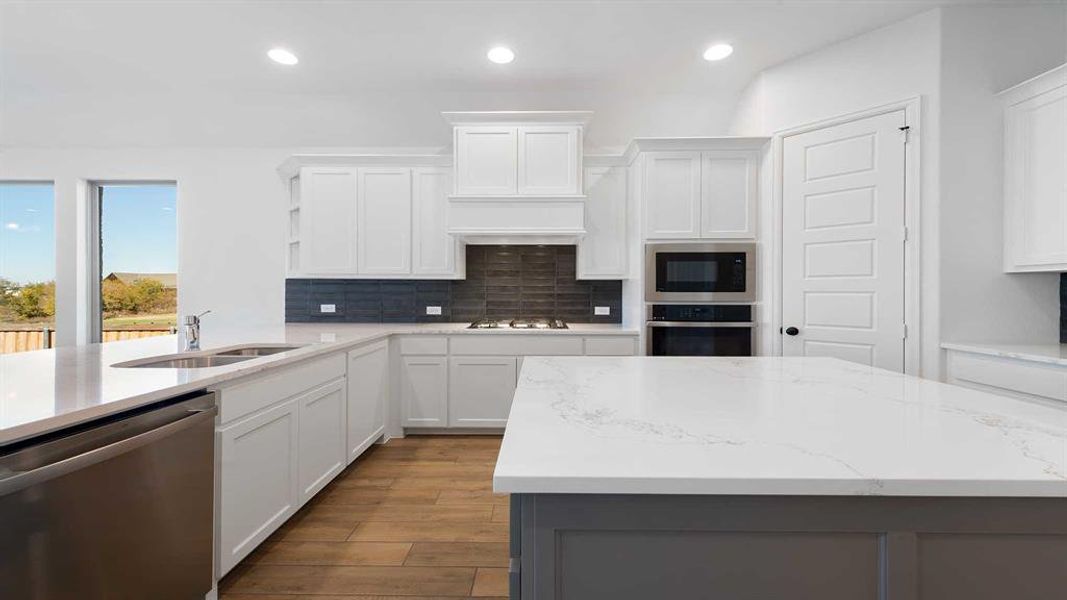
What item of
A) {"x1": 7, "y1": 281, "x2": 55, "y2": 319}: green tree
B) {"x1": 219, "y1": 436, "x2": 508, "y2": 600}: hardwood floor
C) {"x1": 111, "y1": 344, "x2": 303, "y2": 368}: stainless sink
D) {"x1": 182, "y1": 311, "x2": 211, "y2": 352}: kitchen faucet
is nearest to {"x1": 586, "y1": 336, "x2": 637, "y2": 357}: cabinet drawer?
{"x1": 219, "y1": 436, "x2": 508, "y2": 600}: hardwood floor

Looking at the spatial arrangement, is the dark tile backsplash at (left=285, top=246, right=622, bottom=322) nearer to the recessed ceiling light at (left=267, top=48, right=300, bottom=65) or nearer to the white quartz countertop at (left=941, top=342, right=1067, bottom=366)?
the recessed ceiling light at (left=267, top=48, right=300, bottom=65)

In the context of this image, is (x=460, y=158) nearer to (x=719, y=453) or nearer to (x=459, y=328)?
(x=459, y=328)

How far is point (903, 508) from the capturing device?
757 millimetres

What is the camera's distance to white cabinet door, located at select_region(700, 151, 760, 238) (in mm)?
3354

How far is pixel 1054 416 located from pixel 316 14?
3.49 metres

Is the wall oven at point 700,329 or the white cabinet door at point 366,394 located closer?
the white cabinet door at point 366,394

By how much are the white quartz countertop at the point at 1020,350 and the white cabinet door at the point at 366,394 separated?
11.3ft

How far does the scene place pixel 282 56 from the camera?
→ 3.13 m

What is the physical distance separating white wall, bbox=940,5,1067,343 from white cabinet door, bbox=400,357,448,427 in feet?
10.4

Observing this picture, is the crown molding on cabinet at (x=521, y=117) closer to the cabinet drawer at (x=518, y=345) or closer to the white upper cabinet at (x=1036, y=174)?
the cabinet drawer at (x=518, y=345)


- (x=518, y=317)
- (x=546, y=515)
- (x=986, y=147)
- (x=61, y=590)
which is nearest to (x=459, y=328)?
(x=518, y=317)

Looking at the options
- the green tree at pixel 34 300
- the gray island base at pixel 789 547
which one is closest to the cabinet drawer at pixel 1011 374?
the gray island base at pixel 789 547

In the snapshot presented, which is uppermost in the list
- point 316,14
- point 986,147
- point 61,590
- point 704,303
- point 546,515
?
point 316,14

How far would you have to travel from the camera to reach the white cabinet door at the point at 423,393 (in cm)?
350
